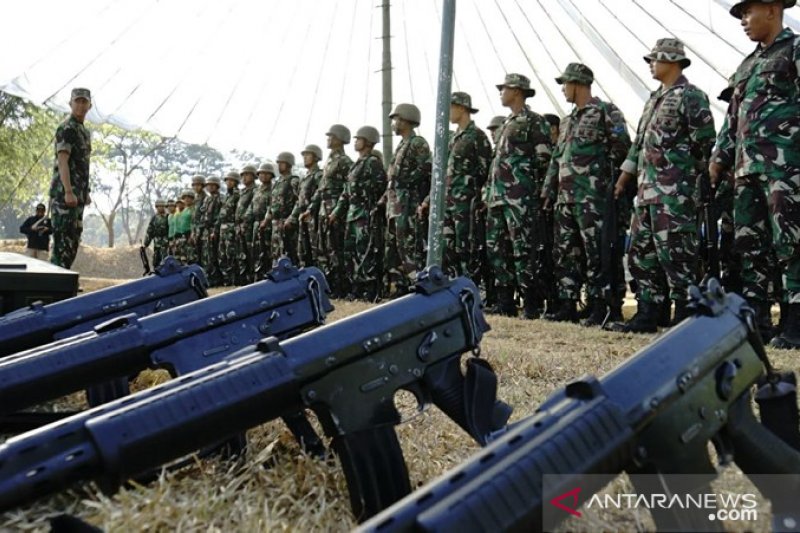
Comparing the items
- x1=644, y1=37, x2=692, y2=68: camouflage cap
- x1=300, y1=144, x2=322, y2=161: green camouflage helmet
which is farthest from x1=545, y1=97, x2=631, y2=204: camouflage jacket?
x1=300, y1=144, x2=322, y2=161: green camouflage helmet

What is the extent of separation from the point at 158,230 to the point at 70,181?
9.05 m

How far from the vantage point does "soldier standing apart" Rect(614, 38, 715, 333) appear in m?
4.38

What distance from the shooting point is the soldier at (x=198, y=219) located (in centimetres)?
1300

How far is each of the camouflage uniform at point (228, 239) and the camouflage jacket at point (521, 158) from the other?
6.89m

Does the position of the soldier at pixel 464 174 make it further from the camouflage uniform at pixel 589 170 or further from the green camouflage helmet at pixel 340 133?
the green camouflage helmet at pixel 340 133

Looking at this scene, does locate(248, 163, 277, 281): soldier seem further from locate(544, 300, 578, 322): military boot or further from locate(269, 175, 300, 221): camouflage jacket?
locate(544, 300, 578, 322): military boot

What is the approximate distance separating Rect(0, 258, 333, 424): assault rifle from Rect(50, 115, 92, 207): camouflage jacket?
4.36m

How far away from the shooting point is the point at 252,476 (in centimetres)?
170

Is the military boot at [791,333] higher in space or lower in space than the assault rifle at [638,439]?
lower

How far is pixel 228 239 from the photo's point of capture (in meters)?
11.9

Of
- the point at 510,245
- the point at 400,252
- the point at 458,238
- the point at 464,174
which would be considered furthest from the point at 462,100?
the point at 400,252

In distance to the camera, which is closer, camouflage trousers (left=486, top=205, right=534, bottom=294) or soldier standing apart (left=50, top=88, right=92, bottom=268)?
camouflage trousers (left=486, top=205, right=534, bottom=294)

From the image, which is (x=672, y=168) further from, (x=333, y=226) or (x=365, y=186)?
Result: (x=333, y=226)

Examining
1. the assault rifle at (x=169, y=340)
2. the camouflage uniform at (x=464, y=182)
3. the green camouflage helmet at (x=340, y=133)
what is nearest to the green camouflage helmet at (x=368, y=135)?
the green camouflage helmet at (x=340, y=133)
